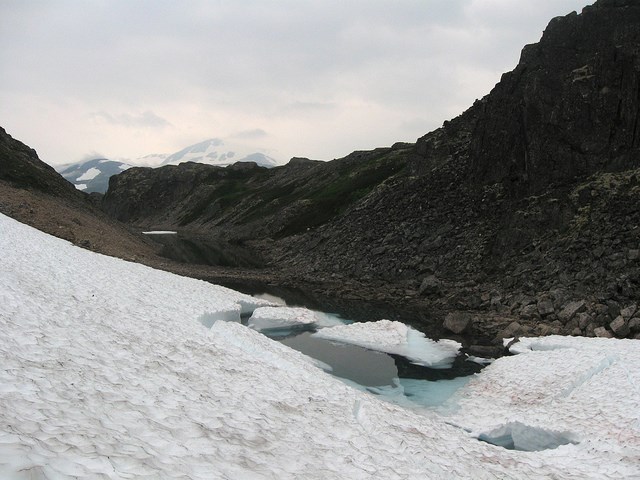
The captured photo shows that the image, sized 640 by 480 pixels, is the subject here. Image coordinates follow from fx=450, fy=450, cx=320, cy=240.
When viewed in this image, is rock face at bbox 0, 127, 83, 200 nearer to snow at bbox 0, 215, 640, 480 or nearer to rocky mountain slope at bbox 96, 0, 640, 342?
rocky mountain slope at bbox 96, 0, 640, 342

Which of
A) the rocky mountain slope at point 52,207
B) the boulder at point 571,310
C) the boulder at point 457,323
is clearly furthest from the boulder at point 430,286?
the rocky mountain slope at point 52,207

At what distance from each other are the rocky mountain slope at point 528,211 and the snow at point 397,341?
3.87 meters

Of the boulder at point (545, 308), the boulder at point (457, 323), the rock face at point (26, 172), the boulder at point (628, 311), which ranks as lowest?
the boulder at point (457, 323)

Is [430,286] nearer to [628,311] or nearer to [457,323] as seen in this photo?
[457,323]

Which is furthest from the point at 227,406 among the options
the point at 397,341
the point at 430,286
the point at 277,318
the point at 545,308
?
the point at 430,286

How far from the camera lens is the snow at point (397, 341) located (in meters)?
27.8

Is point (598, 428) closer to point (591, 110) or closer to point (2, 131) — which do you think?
point (591, 110)

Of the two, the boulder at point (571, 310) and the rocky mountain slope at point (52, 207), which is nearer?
the boulder at point (571, 310)

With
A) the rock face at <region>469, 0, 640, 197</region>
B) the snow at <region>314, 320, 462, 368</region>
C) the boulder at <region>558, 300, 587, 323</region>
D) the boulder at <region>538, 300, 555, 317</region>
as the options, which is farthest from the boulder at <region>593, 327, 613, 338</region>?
the rock face at <region>469, 0, 640, 197</region>

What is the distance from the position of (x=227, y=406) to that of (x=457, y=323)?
23.9m

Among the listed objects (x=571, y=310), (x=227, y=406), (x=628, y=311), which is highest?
(x=628, y=311)

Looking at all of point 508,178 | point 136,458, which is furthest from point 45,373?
point 508,178

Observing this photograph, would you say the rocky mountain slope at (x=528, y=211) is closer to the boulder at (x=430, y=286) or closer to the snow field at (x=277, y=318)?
the boulder at (x=430, y=286)

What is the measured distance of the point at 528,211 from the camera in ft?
149
